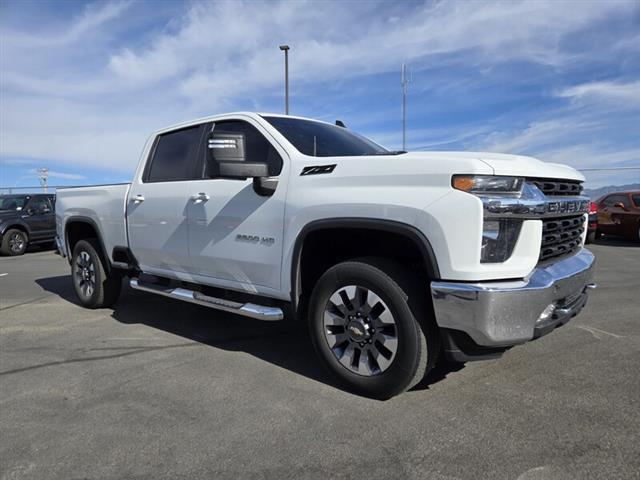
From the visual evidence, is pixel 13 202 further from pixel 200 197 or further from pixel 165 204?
pixel 200 197

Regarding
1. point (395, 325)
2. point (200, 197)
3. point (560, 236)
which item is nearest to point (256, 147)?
point (200, 197)

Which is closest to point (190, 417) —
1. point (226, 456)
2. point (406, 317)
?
point (226, 456)

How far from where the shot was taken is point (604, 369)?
351cm

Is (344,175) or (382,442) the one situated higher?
(344,175)

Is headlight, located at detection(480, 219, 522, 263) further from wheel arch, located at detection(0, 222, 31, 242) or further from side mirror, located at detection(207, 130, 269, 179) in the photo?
wheel arch, located at detection(0, 222, 31, 242)

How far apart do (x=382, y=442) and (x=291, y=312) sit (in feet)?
4.14

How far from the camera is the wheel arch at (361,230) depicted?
9.07ft

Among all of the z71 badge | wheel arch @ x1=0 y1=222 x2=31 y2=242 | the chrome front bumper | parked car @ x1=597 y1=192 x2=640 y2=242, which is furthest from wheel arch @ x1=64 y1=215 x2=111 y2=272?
parked car @ x1=597 y1=192 x2=640 y2=242

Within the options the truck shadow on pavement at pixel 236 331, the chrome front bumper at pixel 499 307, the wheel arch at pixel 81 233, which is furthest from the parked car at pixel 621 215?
the wheel arch at pixel 81 233

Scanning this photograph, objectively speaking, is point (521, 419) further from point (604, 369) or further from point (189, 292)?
point (189, 292)

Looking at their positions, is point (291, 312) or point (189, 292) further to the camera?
point (189, 292)

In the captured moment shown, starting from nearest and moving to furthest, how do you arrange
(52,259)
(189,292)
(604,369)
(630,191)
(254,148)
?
(604,369) < (254,148) < (189,292) < (52,259) < (630,191)

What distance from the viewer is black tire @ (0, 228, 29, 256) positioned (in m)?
13.1

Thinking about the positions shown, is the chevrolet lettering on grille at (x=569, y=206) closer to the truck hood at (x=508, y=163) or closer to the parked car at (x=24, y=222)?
the truck hood at (x=508, y=163)
